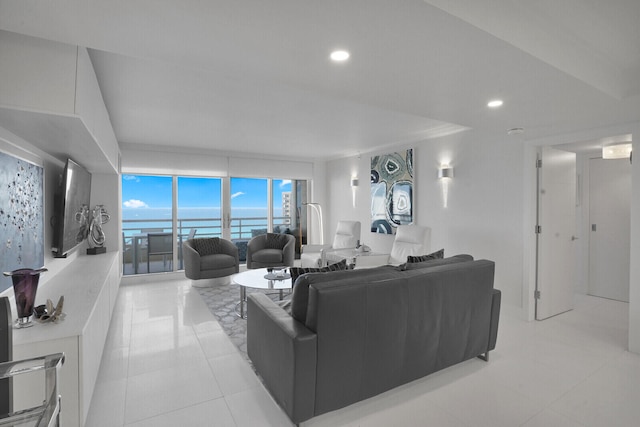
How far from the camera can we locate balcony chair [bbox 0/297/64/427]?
3.57 feet

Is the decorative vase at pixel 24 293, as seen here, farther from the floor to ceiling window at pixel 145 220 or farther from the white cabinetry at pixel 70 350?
the floor to ceiling window at pixel 145 220

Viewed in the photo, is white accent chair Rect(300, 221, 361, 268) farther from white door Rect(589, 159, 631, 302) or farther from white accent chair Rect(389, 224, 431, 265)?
white door Rect(589, 159, 631, 302)

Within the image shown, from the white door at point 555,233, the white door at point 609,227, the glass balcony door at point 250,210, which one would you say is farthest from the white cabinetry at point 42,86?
the white door at point 609,227

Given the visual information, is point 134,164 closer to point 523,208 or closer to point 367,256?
point 367,256

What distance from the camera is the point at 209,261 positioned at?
5070 mm

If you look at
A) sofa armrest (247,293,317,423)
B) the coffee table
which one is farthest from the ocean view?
sofa armrest (247,293,317,423)

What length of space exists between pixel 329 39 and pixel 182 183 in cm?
534

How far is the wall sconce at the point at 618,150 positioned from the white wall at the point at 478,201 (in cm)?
114

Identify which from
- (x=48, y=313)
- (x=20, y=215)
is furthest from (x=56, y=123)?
(x=48, y=313)

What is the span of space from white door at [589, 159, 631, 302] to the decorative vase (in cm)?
639

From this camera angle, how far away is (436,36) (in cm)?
161

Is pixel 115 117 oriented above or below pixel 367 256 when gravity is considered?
above

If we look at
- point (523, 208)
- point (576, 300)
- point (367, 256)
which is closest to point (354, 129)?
point (367, 256)

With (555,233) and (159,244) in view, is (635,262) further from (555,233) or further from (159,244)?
(159,244)
